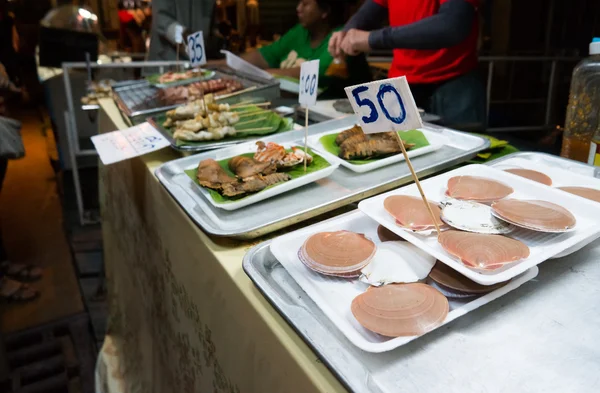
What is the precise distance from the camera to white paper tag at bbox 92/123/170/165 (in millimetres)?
1396

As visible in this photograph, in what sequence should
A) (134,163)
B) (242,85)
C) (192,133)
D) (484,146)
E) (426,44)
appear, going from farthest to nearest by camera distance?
1. (242,85)
2. (426,44)
3. (134,163)
4. (192,133)
5. (484,146)

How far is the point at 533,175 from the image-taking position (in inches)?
39.5

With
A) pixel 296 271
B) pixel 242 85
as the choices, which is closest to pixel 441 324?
pixel 296 271

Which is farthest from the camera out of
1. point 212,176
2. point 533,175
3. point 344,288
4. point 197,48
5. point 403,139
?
point 197,48

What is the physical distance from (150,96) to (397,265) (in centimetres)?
186

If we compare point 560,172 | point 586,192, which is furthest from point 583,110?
point 586,192

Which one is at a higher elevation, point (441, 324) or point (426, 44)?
point (426, 44)

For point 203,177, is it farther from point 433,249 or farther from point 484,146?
point 484,146

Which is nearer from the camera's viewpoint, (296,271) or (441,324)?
(441,324)

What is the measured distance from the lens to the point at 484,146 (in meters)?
1.25

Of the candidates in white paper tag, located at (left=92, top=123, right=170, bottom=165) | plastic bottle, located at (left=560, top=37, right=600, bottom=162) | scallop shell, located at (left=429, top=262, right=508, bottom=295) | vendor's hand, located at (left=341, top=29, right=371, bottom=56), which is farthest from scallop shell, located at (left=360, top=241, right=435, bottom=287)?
vendor's hand, located at (left=341, top=29, right=371, bottom=56)

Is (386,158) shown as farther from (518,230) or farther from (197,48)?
(197,48)

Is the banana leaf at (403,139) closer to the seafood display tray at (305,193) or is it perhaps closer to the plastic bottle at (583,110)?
the seafood display tray at (305,193)

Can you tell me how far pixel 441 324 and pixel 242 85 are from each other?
183 centimetres
